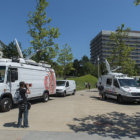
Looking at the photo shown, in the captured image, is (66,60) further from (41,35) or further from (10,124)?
(10,124)

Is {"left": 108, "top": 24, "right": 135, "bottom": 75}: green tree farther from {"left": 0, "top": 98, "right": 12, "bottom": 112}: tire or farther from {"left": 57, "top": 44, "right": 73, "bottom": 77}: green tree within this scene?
{"left": 0, "top": 98, "right": 12, "bottom": 112}: tire

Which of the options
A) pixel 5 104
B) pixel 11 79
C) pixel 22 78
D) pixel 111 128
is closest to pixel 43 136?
pixel 111 128

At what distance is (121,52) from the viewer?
23688 millimetres

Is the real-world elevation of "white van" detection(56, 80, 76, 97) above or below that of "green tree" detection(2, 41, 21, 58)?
below

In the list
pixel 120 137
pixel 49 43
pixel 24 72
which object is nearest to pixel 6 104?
pixel 24 72

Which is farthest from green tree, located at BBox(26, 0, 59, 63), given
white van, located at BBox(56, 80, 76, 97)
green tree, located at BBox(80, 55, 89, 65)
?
green tree, located at BBox(80, 55, 89, 65)

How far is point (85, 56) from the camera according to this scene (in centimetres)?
11331

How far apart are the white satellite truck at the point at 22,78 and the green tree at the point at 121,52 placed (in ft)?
44.8

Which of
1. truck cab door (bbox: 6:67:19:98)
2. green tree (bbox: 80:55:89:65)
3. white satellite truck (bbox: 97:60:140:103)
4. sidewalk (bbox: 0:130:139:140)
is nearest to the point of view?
sidewalk (bbox: 0:130:139:140)

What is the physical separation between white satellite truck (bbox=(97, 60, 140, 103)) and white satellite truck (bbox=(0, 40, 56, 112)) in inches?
A: 187

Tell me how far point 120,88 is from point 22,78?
7.05 metres

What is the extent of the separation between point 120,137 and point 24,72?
6.77 metres

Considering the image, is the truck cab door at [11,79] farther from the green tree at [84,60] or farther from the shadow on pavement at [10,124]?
the green tree at [84,60]

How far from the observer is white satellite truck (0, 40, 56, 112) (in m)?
8.15
